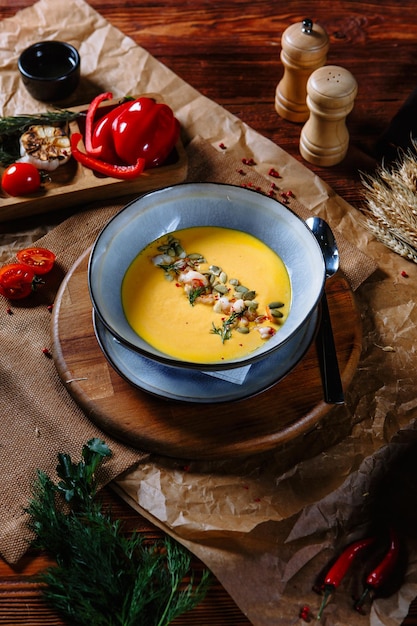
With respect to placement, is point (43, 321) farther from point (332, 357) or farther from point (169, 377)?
point (332, 357)

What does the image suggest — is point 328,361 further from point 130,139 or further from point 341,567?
point 130,139

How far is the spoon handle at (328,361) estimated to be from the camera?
205 cm

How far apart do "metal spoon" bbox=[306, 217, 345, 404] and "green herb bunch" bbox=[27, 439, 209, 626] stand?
58cm

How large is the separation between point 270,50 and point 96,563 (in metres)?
2.28

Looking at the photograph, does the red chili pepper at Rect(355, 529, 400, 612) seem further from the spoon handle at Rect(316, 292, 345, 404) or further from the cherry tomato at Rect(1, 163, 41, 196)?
the cherry tomato at Rect(1, 163, 41, 196)

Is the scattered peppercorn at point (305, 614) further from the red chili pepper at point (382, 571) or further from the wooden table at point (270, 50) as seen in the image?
the wooden table at point (270, 50)

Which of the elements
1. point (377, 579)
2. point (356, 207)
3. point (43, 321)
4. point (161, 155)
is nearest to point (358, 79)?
point (356, 207)

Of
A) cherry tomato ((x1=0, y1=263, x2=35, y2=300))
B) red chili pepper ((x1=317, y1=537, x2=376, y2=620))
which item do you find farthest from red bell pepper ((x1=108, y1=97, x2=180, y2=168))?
red chili pepper ((x1=317, y1=537, x2=376, y2=620))

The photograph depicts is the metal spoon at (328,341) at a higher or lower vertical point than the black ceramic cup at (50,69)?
lower

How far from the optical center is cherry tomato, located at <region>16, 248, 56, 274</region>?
2.37 m

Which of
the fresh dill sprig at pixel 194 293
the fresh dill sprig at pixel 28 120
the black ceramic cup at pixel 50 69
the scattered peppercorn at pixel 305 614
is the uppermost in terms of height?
the black ceramic cup at pixel 50 69

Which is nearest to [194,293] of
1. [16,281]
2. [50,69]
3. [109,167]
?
[16,281]

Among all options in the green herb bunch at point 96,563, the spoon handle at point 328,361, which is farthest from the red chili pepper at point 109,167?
the green herb bunch at point 96,563

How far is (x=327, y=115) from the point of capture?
2.63 m
